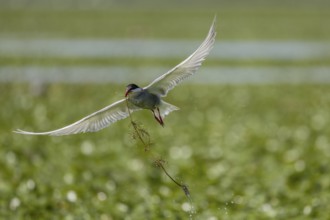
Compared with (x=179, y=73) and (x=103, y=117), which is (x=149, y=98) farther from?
(x=103, y=117)

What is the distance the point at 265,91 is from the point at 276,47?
5271mm

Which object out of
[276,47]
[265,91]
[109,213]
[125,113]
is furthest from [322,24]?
[125,113]

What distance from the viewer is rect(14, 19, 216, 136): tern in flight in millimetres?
3396

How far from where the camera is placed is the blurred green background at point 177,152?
18.8 ft

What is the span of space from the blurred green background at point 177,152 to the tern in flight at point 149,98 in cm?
17

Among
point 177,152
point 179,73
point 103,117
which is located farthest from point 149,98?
point 177,152

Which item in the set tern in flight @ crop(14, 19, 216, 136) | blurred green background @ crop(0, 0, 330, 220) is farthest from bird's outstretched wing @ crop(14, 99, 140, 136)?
blurred green background @ crop(0, 0, 330, 220)

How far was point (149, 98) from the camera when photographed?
3.49m

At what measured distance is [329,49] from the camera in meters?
16.3

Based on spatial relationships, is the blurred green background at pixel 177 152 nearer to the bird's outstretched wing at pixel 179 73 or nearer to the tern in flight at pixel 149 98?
the tern in flight at pixel 149 98

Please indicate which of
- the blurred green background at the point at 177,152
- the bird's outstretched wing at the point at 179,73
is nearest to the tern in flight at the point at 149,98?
the bird's outstretched wing at the point at 179,73

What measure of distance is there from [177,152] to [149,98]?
14.3ft

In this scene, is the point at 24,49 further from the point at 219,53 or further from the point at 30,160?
the point at 30,160

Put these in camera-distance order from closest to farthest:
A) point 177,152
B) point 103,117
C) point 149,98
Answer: point 149,98
point 103,117
point 177,152
